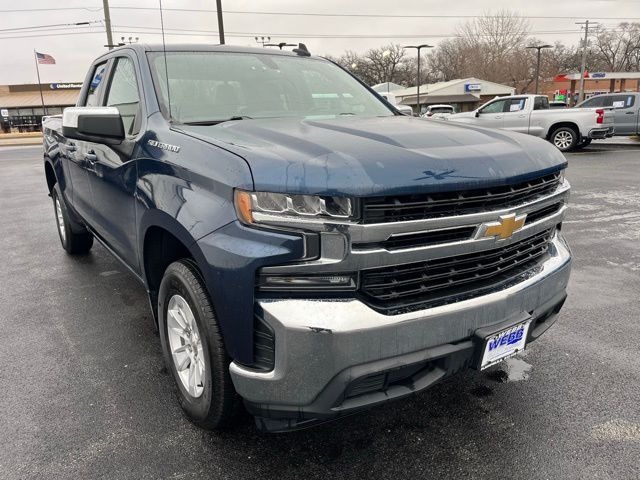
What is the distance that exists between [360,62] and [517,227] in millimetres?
81419

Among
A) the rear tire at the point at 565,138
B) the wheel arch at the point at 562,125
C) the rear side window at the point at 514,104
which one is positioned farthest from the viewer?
the rear side window at the point at 514,104

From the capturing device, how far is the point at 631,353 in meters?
3.31

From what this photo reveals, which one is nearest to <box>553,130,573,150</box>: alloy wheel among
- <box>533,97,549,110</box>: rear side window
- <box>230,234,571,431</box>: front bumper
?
<box>533,97,549,110</box>: rear side window

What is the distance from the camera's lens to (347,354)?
6.05ft

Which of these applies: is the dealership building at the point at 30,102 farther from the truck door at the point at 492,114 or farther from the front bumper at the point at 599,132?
the front bumper at the point at 599,132

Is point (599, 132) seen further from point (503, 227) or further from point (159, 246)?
point (159, 246)

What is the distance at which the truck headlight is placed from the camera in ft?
6.18

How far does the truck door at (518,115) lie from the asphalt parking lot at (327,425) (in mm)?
13244

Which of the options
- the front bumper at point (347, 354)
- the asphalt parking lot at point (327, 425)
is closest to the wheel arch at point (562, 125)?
the asphalt parking lot at point (327, 425)

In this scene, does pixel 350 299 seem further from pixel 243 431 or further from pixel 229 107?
pixel 229 107

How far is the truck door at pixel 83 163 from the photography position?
390cm

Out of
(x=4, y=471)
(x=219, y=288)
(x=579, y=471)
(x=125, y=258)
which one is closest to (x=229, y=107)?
(x=125, y=258)

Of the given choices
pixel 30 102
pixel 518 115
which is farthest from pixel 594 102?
pixel 30 102

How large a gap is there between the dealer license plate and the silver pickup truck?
14931mm
